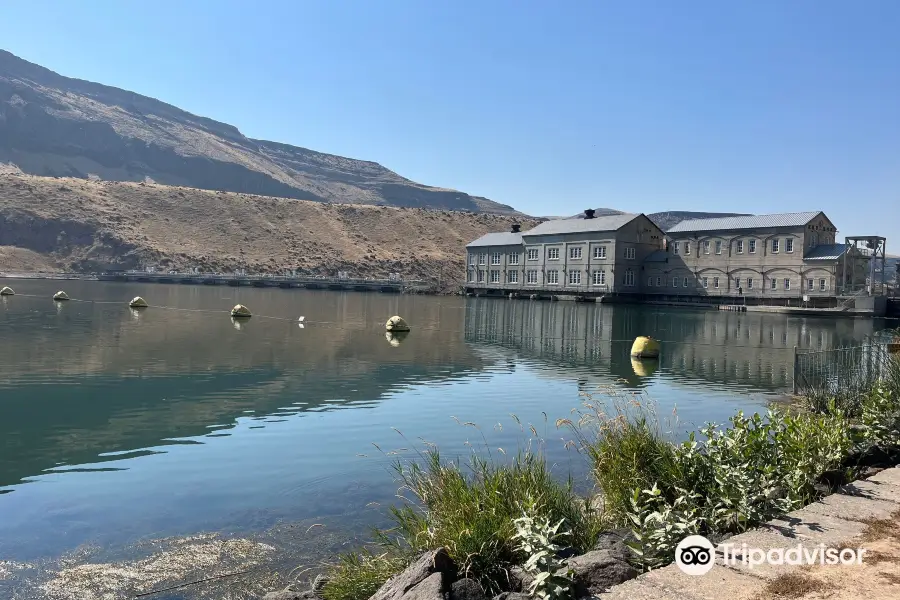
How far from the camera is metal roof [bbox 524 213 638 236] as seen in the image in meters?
84.1

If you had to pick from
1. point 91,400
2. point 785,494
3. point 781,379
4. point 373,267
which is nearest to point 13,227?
point 373,267

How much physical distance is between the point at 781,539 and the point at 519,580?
7.53 ft

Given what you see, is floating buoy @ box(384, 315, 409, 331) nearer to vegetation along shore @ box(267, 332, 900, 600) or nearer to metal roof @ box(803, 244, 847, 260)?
vegetation along shore @ box(267, 332, 900, 600)

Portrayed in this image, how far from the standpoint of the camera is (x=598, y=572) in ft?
17.6

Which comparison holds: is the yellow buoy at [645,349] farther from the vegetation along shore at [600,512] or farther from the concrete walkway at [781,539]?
the concrete walkway at [781,539]

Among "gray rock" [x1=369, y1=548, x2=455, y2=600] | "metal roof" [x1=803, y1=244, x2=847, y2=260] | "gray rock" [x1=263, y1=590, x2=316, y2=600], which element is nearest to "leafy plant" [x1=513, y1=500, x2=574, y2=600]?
"gray rock" [x1=369, y1=548, x2=455, y2=600]

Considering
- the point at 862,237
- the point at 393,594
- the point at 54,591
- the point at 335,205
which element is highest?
the point at 335,205

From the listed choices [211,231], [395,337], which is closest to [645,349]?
[395,337]

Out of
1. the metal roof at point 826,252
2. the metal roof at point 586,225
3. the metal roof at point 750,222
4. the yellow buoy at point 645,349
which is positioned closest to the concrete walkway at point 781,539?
the yellow buoy at point 645,349

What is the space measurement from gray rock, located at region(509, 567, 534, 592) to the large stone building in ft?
232

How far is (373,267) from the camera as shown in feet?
430

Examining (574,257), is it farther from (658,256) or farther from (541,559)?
(541,559)

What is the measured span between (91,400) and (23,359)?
8.39m

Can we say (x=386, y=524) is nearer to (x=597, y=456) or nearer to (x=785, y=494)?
(x=597, y=456)
